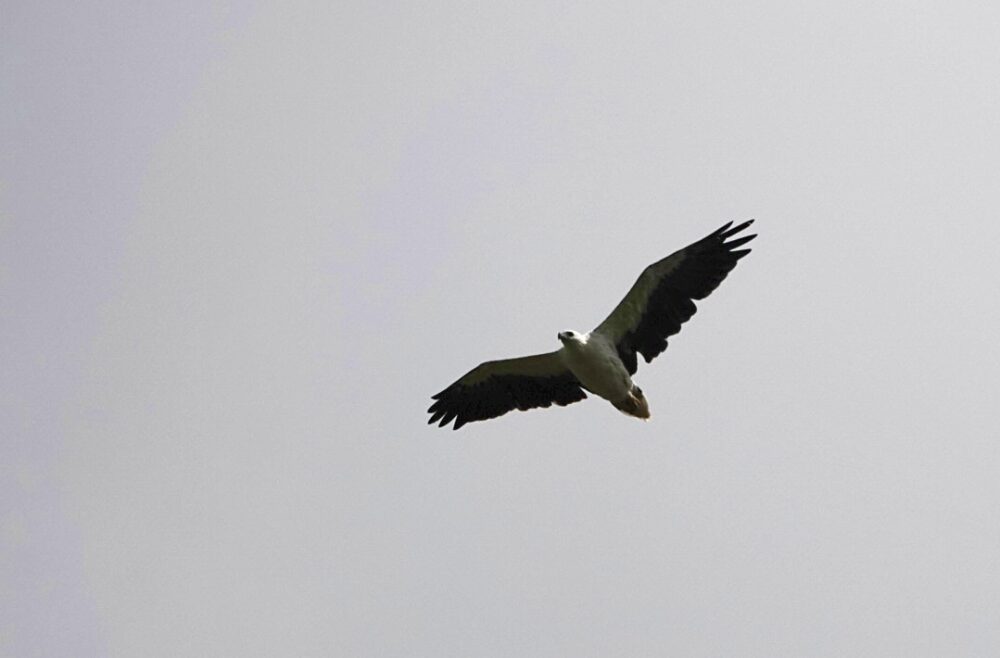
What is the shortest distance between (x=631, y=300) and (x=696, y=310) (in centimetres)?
92

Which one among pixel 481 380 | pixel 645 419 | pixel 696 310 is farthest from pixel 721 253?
pixel 481 380

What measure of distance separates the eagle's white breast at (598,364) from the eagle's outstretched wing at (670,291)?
360 mm

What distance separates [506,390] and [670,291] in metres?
Answer: 3.02

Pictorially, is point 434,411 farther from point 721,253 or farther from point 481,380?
point 721,253

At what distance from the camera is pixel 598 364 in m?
20.0

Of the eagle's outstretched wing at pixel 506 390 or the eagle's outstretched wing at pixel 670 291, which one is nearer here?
the eagle's outstretched wing at pixel 670 291

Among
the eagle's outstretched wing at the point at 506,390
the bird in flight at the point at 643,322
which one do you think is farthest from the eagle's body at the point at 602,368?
the eagle's outstretched wing at the point at 506,390

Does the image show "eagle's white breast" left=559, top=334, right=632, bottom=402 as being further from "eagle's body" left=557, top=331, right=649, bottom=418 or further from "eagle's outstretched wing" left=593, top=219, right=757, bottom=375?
"eagle's outstretched wing" left=593, top=219, right=757, bottom=375

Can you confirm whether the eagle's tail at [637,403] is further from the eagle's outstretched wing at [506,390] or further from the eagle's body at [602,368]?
the eagle's outstretched wing at [506,390]

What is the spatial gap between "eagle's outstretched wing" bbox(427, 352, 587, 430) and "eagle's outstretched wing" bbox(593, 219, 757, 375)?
3.54 ft

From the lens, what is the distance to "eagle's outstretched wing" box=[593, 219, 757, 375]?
2014 cm

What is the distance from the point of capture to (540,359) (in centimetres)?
2092

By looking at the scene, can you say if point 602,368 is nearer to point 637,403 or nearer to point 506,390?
point 637,403

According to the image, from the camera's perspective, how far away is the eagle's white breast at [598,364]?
65.6ft
